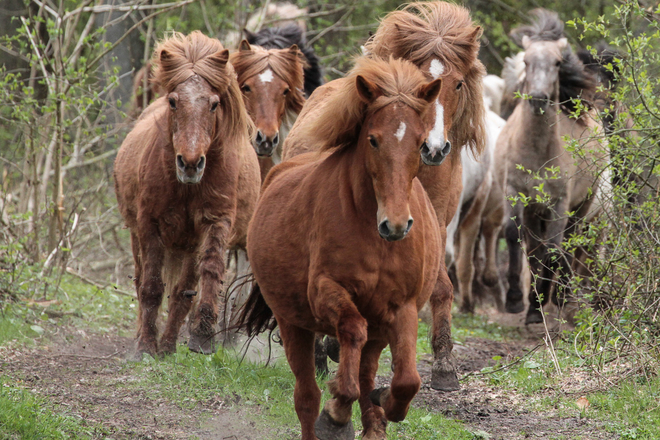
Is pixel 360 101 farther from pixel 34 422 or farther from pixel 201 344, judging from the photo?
pixel 201 344

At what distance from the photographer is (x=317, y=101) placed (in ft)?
22.6

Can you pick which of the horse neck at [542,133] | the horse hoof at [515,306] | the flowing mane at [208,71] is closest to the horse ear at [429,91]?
the flowing mane at [208,71]

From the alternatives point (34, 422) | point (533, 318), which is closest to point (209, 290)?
point (34, 422)

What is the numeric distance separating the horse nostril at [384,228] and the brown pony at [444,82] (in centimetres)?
211

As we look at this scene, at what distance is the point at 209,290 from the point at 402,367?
2.79 m

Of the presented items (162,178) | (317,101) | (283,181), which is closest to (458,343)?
(317,101)

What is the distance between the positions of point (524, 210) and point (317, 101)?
365 centimetres

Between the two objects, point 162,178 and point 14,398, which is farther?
point 162,178

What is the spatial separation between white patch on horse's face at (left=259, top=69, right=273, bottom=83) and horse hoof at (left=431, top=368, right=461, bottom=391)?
3.31m

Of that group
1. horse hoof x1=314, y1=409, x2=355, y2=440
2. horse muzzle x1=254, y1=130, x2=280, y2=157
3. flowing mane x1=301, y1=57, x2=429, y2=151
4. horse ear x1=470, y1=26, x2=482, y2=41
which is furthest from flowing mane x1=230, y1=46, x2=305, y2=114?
horse hoof x1=314, y1=409, x2=355, y2=440

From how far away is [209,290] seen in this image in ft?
Result: 20.4

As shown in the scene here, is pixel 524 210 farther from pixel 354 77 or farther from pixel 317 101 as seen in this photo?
pixel 354 77

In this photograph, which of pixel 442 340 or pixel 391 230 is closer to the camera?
pixel 391 230

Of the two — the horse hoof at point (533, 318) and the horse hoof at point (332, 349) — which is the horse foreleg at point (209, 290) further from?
the horse hoof at point (533, 318)
